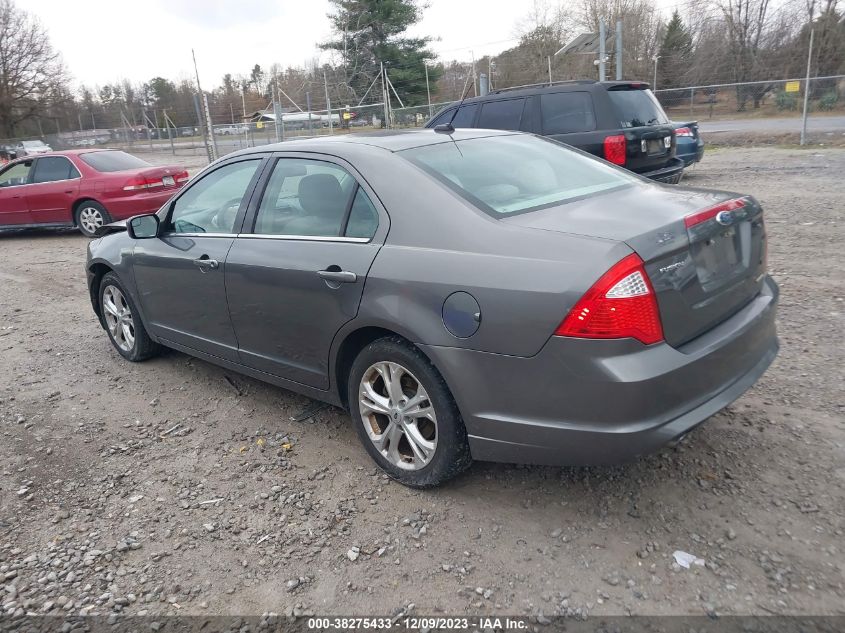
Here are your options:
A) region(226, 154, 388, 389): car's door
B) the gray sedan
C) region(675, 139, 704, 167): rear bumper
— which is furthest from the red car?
region(675, 139, 704, 167): rear bumper

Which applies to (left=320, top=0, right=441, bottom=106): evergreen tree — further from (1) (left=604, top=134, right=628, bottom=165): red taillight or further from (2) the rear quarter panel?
(2) the rear quarter panel

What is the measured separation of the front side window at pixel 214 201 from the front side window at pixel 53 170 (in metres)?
7.96

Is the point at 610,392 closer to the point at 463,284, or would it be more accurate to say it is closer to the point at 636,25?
the point at 463,284

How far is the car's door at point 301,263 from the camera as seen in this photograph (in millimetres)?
3188

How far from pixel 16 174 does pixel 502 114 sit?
28.4 feet

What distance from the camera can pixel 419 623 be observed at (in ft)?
7.75

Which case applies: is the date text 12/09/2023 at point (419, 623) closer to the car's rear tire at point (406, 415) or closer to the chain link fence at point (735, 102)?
the car's rear tire at point (406, 415)

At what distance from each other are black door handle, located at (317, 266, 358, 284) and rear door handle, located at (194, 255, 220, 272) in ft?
3.13

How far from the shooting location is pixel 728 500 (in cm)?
285

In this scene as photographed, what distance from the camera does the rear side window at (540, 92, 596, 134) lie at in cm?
843

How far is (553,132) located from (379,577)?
7.25 metres

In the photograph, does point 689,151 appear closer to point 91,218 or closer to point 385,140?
point 385,140

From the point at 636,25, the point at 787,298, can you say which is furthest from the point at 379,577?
the point at 636,25

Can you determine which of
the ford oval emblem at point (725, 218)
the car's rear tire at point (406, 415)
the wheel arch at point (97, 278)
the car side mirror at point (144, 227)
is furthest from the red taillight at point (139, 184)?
the ford oval emblem at point (725, 218)
